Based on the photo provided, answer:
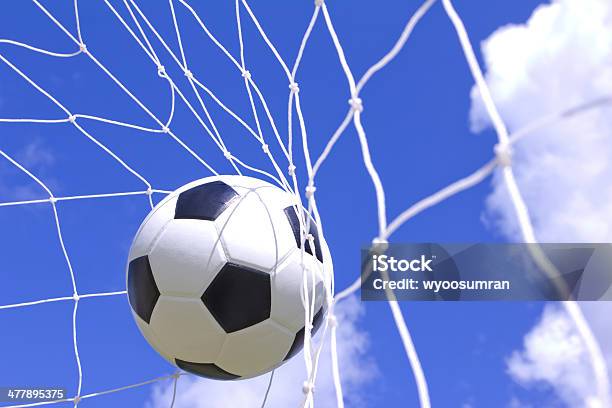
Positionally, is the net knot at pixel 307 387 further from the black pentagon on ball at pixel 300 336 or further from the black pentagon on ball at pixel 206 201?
the black pentagon on ball at pixel 206 201

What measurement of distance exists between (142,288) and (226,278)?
51cm

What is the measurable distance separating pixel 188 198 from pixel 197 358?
823 mm

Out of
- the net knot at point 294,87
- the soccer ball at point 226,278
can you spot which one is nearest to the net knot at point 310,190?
the soccer ball at point 226,278

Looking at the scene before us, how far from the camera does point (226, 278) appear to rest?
3740 mm

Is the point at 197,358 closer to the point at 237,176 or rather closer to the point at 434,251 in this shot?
the point at 237,176

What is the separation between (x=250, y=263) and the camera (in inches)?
149

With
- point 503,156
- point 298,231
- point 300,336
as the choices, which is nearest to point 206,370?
point 300,336

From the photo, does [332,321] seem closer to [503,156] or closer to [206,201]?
[206,201]

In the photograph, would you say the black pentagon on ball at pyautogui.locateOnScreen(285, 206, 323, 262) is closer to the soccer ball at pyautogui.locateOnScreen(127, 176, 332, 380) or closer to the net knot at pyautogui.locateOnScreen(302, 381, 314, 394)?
the soccer ball at pyautogui.locateOnScreen(127, 176, 332, 380)

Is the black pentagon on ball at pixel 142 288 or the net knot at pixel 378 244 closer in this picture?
the net knot at pixel 378 244

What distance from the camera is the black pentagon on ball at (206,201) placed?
153 inches

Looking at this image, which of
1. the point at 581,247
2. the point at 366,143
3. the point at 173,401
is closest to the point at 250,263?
the point at 366,143

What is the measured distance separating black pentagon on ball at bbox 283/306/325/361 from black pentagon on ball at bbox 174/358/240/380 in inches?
12.3

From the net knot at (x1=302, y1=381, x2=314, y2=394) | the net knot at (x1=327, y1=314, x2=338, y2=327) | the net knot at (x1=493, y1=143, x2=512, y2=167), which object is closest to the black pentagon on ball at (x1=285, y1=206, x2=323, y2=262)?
the net knot at (x1=327, y1=314, x2=338, y2=327)
